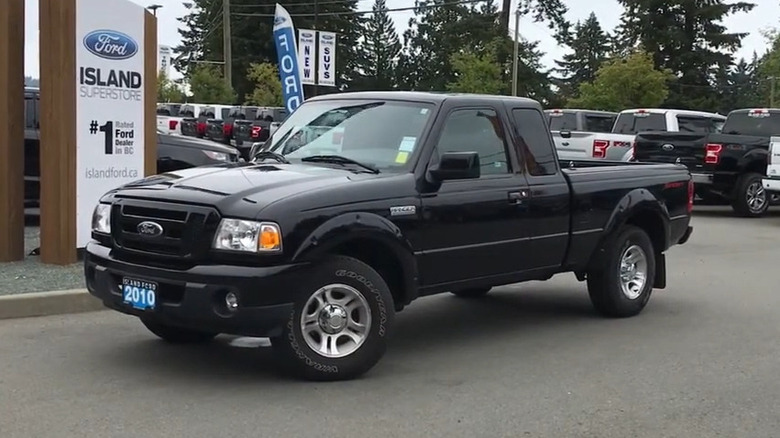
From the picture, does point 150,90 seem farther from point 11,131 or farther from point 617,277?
point 617,277

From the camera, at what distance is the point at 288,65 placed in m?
16.4

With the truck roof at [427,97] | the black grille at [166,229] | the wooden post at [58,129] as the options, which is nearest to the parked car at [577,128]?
the wooden post at [58,129]

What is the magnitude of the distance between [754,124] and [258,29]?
2319 inches

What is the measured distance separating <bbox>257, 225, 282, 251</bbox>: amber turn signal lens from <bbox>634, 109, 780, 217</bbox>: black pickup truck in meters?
13.3

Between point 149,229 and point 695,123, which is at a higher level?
point 695,123

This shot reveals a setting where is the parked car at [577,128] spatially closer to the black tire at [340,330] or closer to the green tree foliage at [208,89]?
the black tire at [340,330]

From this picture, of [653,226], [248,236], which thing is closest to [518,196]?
[653,226]

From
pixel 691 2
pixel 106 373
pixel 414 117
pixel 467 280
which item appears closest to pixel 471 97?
pixel 414 117

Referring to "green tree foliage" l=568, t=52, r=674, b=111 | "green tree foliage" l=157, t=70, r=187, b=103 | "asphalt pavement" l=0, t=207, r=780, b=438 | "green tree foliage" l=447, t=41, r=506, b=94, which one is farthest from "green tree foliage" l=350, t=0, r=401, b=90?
"asphalt pavement" l=0, t=207, r=780, b=438

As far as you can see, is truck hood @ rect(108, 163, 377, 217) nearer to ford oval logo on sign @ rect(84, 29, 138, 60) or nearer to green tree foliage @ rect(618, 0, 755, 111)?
ford oval logo on sign @ rect(84, 29, 138, 60)

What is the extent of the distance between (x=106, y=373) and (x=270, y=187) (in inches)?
63.1

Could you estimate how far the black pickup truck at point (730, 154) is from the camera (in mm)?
17172

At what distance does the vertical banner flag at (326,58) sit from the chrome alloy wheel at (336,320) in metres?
14.4

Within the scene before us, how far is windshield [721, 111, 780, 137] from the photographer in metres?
17.5
